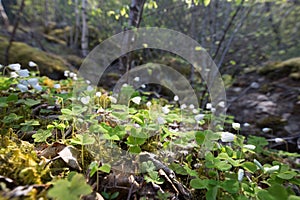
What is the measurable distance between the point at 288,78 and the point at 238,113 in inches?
63.1

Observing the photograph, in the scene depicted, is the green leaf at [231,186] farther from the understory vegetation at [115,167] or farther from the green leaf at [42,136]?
the green leaf at [42,136]

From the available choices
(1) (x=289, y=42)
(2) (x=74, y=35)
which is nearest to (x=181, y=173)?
(1) (x=289, y=42)

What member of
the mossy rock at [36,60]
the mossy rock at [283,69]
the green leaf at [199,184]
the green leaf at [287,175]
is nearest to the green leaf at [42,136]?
the green leaf at [199,184]

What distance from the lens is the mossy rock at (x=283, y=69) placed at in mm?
4887

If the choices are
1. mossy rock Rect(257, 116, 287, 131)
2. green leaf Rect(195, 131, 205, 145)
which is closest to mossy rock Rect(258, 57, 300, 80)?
mossy rock Rect(257, 116, 287, 131)

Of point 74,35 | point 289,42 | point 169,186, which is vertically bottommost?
point 169,186

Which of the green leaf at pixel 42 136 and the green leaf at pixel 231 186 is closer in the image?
the green leaf at pixel 231 186

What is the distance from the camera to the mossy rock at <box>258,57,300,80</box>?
4887 millimetres

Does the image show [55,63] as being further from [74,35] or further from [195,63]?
[74,35]

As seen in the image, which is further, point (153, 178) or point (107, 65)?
point (107, 65)

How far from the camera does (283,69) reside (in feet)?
16.8

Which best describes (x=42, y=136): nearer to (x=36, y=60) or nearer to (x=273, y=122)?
(x=36, y=60)

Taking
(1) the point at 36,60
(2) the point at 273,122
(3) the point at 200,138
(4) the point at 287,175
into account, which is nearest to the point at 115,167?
(3) the point at 200,138

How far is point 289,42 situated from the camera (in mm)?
7215
